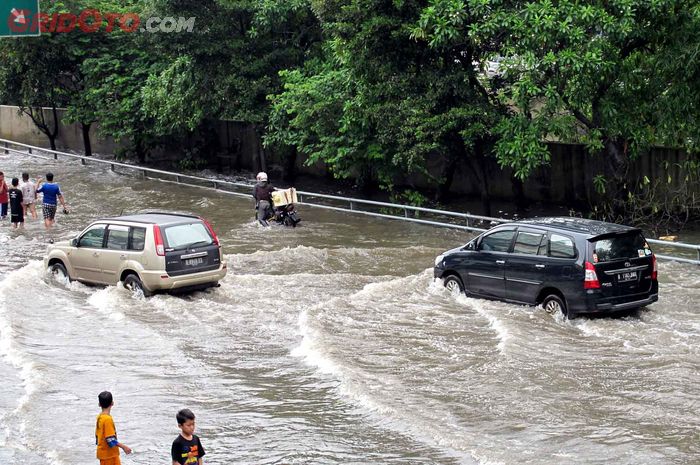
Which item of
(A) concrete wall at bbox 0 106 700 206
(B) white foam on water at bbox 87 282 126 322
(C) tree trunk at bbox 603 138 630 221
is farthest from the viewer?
(A) concrete wall at bbox 0 106 700 206

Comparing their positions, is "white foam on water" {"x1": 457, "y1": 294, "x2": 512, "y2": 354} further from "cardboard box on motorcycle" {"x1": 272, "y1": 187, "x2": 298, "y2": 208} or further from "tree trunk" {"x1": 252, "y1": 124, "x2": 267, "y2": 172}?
"tree trunk" {"x1": 252, "y1": 124, "x2": 267, "y2": 172}

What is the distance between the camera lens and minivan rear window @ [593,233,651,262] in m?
15.2

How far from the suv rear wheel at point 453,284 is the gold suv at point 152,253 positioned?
13.1 feet

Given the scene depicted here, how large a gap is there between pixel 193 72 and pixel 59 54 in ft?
30.9

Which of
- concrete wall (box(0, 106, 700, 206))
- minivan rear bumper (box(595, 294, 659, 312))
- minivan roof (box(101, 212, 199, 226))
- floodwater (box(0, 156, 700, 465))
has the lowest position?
floodwater (box(0, 156, 700, 465))

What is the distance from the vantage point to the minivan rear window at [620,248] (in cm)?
1525

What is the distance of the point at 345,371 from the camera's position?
13.5 m

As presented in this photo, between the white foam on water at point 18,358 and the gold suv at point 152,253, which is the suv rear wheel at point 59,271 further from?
the gold suv at point 152,253

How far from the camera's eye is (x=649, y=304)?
16.0 m

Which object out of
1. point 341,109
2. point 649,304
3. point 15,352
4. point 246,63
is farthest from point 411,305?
point 246,63

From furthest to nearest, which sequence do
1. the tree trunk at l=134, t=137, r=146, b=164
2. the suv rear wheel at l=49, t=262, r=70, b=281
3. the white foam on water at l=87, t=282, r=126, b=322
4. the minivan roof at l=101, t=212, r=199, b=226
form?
the tree trunk at l=134, t=137, r=146, b=164, the suv rear wheel at l=49, t=262, r=70, b=281, the minivan roof at l=101, t=212, r=199, b=226, the white foam on water at l=87, t=282, r=126, b=322

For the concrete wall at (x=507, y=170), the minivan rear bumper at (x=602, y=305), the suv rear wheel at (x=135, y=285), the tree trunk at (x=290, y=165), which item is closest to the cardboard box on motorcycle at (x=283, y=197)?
the concrete wall at (x=507, y=170)

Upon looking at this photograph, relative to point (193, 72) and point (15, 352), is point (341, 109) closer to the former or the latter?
point (193, 72)

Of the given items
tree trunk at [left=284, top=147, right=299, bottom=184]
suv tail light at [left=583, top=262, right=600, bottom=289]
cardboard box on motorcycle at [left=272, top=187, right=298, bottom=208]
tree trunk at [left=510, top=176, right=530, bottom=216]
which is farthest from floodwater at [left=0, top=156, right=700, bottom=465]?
tree trunk at [left=284, top=147, right=299, bottom=184]
